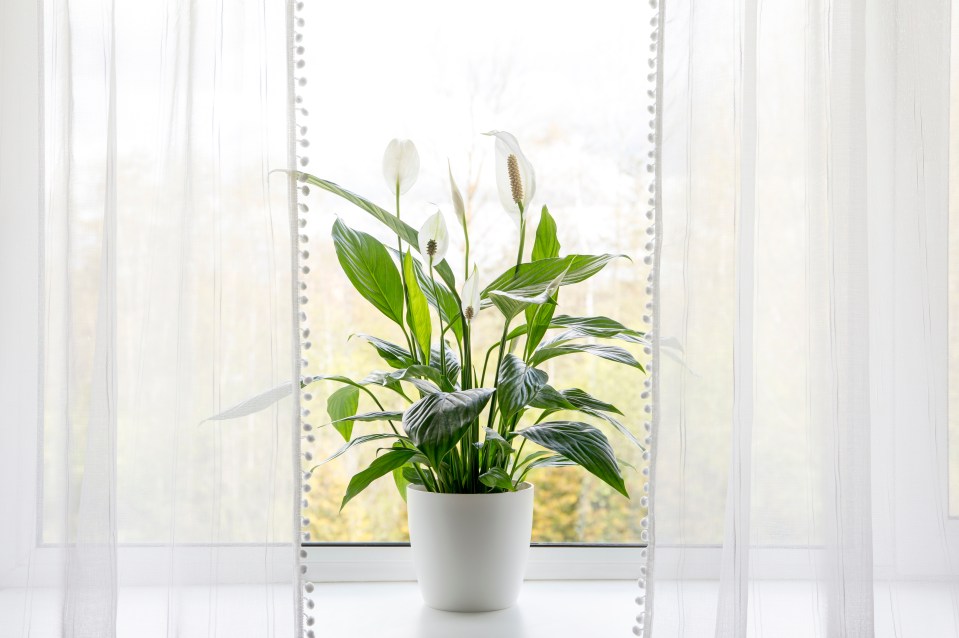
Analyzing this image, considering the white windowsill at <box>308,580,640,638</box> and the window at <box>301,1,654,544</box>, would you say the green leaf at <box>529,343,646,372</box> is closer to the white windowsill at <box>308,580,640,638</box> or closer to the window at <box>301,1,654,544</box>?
the window at <box>301,1,654,544</box>

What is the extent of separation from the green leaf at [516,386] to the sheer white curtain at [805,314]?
158 millimetres

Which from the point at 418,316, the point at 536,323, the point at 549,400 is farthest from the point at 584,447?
the point at 418,316

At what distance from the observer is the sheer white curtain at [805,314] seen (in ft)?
3.18

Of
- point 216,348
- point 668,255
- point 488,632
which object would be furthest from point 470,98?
point 488,632

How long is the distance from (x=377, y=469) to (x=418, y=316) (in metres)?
0.21

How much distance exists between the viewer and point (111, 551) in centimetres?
95

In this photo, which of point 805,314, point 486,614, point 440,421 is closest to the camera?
point 440,421

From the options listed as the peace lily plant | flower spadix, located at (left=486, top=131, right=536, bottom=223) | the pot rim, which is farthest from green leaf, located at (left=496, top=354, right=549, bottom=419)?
flower spadix, located at (left=486, top=131, right=536, bottom=223)

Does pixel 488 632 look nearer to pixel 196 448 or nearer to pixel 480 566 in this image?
pixel 480 566

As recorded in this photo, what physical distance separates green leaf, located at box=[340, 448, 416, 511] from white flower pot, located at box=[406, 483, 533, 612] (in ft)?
0.17

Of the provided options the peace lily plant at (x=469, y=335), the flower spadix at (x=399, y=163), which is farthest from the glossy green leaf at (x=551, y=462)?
the flower spadix at (x=399, y=163)

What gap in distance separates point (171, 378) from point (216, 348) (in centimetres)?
7

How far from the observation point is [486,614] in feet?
3.56

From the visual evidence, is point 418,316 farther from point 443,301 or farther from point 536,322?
point 536,322
